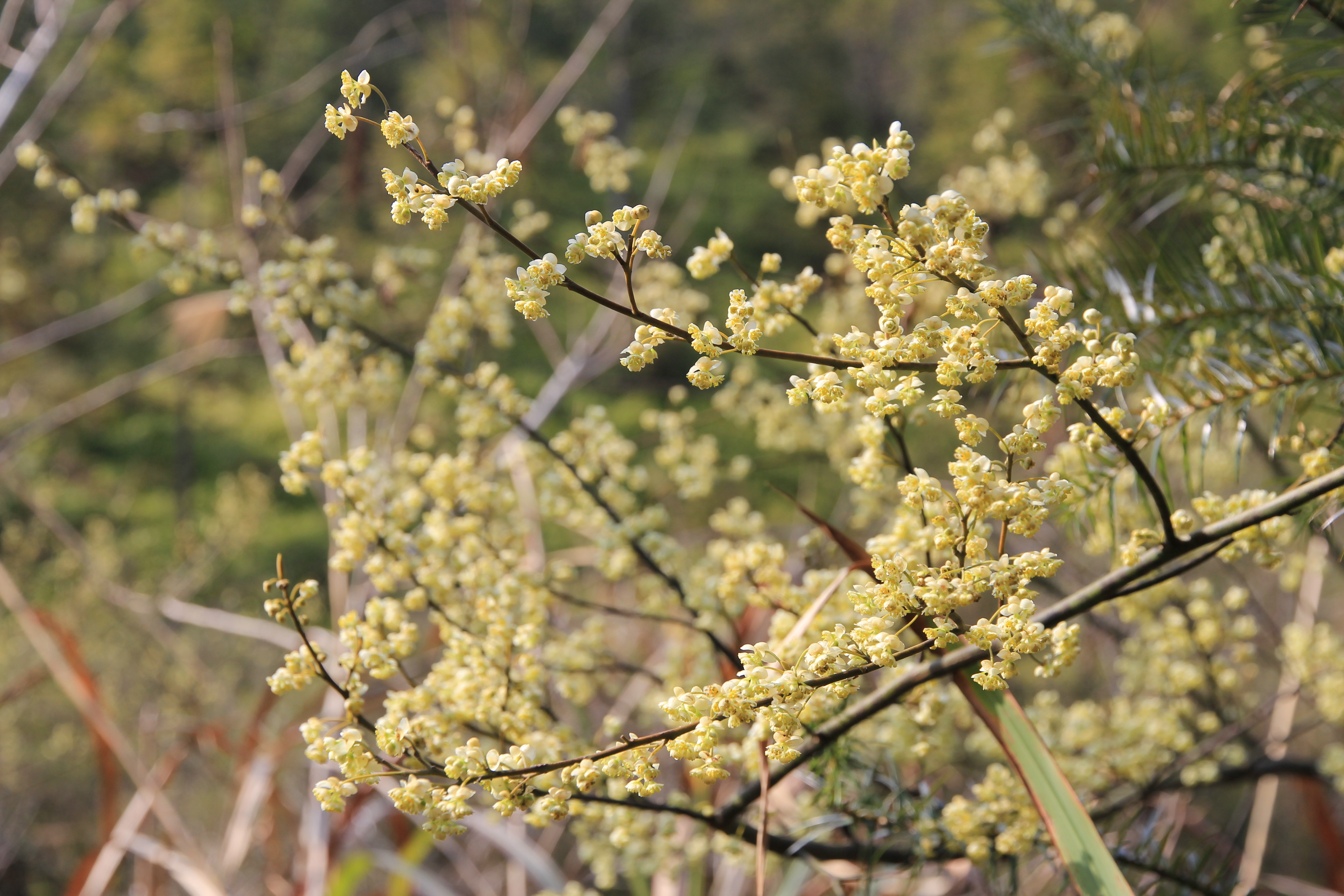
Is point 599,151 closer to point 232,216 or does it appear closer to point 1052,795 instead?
point 1052,795

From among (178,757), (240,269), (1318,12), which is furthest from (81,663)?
(1318,12)

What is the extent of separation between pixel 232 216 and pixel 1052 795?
11664 mm

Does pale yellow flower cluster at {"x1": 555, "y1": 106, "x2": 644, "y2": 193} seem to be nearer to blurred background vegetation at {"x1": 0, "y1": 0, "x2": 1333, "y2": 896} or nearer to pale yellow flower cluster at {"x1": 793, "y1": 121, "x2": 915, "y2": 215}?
blurred background vegetation at {"x1": 0, "y1": 0, "x2": 1333, "y2": 896}

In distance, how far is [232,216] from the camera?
10.5m

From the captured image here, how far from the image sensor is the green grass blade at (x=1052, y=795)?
759 mm

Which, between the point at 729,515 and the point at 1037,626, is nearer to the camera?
the point at 1037,626

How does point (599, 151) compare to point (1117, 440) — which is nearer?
point (1117, 440)

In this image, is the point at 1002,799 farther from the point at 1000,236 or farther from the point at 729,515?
the point at 1000,236

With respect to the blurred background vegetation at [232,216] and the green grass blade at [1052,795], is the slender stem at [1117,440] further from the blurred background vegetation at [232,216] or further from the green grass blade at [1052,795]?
the blurred background vegetation at [232,216]

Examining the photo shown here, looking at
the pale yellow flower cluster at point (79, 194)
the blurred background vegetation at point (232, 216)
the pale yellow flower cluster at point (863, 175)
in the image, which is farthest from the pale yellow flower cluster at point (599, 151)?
the pale yellow flower cluster at point (863, 175)

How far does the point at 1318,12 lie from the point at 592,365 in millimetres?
2478

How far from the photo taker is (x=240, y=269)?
142cm

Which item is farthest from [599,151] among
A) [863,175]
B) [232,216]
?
[232,216]

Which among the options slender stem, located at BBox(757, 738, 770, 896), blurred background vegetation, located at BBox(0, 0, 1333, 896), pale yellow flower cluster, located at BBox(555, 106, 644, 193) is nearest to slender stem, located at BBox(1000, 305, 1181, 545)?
slender stem, located at BBox(757, 738, 770, 896)
